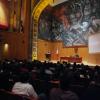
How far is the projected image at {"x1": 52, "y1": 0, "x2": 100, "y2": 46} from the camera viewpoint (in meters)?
22.9

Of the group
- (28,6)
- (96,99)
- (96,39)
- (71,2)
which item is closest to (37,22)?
(28,6)

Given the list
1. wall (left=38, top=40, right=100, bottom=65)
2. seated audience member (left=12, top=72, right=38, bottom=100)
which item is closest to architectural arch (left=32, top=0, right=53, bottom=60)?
wall (left=38, top=40, right=100, bottom=65)

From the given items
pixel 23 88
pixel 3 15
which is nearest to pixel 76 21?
pixel 3 15

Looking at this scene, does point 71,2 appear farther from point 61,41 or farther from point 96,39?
point 96,39

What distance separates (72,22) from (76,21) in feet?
2.62

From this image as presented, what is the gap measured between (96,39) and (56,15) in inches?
283

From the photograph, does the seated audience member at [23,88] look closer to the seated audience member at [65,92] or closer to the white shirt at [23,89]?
the white shirt at [23,89]

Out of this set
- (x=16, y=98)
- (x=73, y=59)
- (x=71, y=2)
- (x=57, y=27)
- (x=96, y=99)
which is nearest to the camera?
(x=16, y=98)

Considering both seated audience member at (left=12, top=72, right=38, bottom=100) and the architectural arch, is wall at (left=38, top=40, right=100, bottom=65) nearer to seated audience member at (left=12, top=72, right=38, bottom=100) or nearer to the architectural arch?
the architectural arch

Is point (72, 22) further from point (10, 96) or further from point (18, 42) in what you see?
point (10, 96)

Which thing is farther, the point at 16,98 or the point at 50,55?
the point at 50,55

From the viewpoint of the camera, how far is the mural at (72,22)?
2302 cm

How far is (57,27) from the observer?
27875 mm

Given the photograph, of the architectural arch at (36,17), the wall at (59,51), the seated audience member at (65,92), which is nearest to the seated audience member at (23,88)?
the seated audience member at (65,92)
